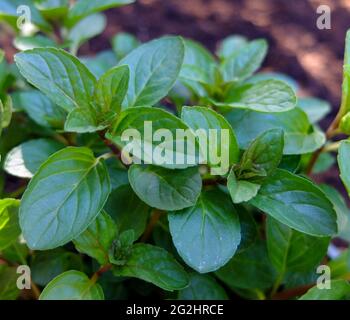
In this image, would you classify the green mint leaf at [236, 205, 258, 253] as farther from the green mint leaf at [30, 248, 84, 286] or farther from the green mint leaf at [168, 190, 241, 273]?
the green mint leaf at [30, 248, 84, 286]

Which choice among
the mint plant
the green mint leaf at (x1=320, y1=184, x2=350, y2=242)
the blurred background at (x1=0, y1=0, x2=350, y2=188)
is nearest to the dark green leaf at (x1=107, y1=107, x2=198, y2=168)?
the mint plant

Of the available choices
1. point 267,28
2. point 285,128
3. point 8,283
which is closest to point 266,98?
point 285,128

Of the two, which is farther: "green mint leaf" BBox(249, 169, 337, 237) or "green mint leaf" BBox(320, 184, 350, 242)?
"green mint leaf" BBox(320, 184, 350, 242)

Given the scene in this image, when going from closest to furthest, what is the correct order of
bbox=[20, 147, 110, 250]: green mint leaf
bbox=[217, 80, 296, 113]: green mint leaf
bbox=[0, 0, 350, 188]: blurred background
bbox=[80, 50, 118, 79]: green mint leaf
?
1. bbox=[20, 147, 110, 250]: green mint leaf
2. bbox=[217, 80, 296, 113]: green mint leaf
3. bbox=[80, 50, 118, 79]: green mint leaf
4. bbox=[0, 0, 350, 188]: blurred background

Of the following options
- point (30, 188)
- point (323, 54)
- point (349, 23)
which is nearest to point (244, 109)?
point (30, 188)

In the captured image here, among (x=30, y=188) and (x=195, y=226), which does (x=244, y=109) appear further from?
(x=30, y=188)

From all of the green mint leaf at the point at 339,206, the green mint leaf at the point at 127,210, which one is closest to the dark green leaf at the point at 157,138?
the green mint leaf at the point at 127,210
